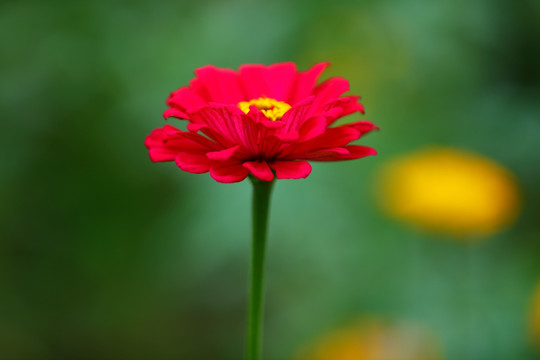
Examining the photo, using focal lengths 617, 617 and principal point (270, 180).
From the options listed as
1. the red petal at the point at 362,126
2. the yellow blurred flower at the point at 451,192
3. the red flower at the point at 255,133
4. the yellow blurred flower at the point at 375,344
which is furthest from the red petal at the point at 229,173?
the yellow blurred flower at the point at 451,192

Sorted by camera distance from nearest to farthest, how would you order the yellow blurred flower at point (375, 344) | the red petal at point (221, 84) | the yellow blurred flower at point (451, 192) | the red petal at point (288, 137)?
the red petal at point (288, 137), the red petal at point (221, 84), the yellow blurred flower at point (375, 344), the yellow blurred flower at point (451, 192)

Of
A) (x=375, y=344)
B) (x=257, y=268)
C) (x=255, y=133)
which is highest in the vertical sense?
(x=255, y=133)

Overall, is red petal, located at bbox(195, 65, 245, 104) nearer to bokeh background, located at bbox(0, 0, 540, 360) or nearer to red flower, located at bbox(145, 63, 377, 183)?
red flower, located at bbox(145, 63, 377, 183)

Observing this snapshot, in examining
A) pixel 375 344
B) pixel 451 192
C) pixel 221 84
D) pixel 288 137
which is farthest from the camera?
pixel 451 192

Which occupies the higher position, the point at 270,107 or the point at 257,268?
the point at 270,107

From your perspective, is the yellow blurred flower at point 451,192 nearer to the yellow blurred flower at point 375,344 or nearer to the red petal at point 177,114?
the yellow blurred flower at point 375,344

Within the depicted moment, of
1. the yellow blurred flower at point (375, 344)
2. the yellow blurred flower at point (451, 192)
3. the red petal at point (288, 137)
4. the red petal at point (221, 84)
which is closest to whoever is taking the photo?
the red petal at point (288, 137)

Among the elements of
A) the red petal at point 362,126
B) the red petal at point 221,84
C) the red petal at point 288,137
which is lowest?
the red petal at point 288,137

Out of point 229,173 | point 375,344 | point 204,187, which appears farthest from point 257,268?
point 204,187

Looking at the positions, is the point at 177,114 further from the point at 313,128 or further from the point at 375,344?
the point at 375,344
